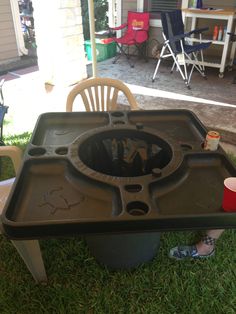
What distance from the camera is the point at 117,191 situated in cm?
112

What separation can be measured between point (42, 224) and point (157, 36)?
17.1ft

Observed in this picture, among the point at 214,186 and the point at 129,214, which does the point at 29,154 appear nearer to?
the point at 129,214

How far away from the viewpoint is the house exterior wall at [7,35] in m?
5.07

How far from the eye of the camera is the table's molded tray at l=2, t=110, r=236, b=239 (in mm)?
977

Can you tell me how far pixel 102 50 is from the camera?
18.4 feet

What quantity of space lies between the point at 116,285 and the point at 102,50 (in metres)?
4.80

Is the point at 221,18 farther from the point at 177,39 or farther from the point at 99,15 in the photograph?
the point at 99,15

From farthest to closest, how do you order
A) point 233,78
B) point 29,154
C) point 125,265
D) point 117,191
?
1. point 233,78
2. point 125,265
3. point 29,154
4. point 117,191

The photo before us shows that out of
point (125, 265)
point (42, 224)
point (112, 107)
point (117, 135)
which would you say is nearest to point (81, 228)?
point (42, 224)

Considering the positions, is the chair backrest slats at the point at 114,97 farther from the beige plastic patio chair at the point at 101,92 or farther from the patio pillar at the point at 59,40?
the patio pillar at the point at 59,40

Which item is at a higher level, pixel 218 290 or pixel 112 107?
pixel 112 107

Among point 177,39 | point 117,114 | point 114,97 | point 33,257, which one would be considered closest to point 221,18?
point 177,39

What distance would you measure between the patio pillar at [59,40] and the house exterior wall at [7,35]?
54.7 inches

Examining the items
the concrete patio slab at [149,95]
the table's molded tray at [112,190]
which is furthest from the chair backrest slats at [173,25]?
the table's molded tray at [112,190]
